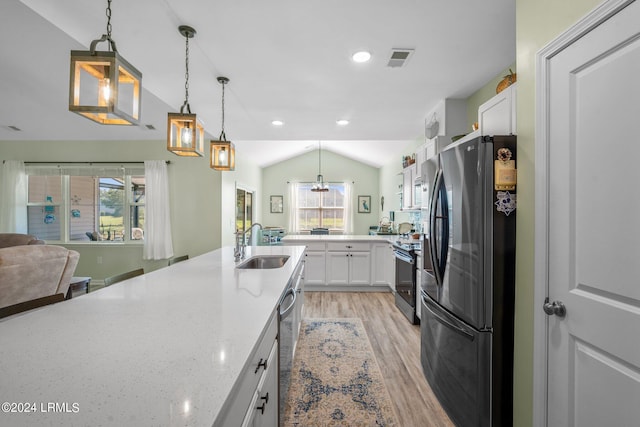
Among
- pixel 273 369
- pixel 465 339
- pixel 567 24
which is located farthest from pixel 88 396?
pixel 567 24

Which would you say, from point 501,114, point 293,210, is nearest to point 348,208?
point 293,210

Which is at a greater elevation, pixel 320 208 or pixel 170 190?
pixel 170 190

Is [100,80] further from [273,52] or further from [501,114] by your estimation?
[501,114]

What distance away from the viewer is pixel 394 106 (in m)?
3.32

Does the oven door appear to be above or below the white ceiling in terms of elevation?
below

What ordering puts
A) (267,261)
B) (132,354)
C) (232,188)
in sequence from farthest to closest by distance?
(232,188)
(267,261)
(132,354)

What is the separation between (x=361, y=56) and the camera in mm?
2223

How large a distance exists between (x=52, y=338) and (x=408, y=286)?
3.21m

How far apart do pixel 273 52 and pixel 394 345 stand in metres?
2.78

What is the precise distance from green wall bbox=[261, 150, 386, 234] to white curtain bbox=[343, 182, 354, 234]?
0.14 m

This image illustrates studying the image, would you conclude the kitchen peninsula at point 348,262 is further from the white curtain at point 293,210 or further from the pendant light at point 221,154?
the white curtain at point 293,210

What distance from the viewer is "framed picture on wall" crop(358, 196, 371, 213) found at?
8578 mm

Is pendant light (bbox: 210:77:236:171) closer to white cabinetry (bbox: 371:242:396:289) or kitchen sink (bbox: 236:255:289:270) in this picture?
kitchen sink (bbox: 236:255:289:270)

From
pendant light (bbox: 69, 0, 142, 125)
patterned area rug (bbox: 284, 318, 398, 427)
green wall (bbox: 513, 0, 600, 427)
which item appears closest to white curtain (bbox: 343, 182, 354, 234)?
patterned area rug (bbox: 284, 318, 398, 427)
